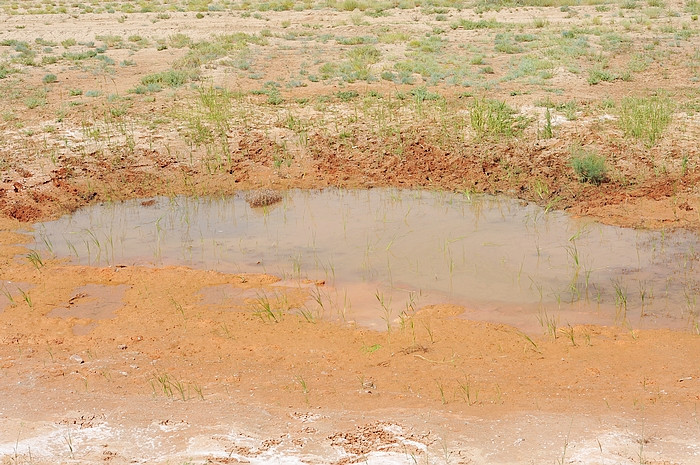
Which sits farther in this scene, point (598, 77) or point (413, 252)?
point (598, 77)

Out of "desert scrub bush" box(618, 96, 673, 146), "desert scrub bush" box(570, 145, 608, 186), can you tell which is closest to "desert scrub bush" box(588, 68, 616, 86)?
"desert scrub bush" box(618, 96, 673, 146)

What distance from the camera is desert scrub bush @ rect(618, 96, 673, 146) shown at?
39.5 feet

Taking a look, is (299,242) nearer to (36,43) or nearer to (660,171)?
(660,171)

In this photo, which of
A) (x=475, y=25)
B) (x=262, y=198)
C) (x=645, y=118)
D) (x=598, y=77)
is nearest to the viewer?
(x=262, y=198)

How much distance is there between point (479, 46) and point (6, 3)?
22.8m

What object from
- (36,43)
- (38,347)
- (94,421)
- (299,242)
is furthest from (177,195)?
(36,43)

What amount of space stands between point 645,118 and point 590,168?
2050 millimetres

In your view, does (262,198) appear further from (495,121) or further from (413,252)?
(495,121)

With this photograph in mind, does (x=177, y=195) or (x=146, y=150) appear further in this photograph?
(x=146, y=150)

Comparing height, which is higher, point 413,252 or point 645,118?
point 645,118

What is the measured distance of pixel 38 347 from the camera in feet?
23.4

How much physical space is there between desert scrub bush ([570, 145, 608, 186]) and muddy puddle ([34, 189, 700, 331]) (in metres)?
1.05

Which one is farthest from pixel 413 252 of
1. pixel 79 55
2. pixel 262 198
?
pixel 79 55

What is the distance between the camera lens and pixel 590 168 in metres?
11.0
